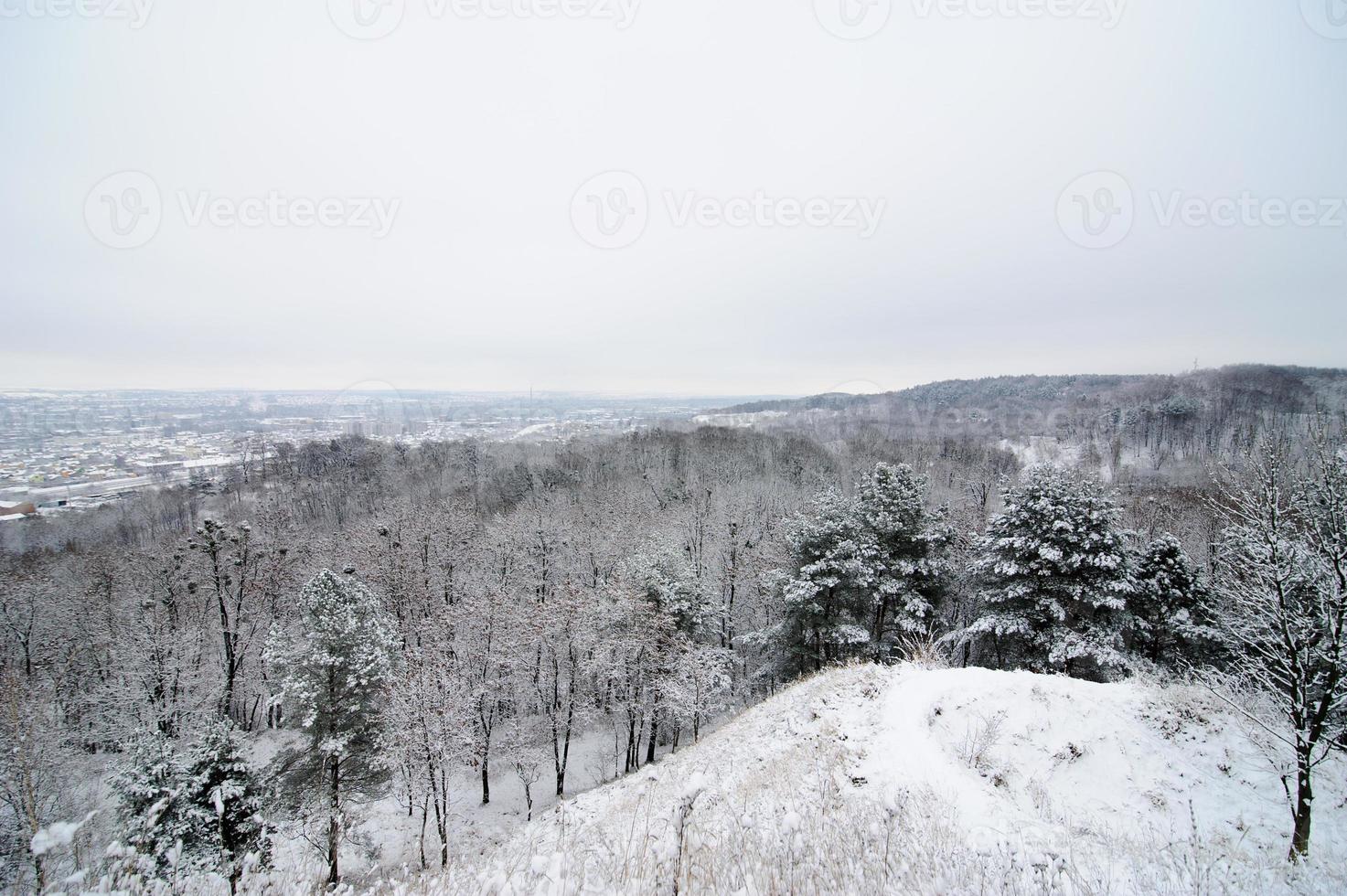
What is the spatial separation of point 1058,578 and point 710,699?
1282 centimetres

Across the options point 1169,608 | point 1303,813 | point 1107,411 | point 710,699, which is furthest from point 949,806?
point 1107,411

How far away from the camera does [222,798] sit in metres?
11.2

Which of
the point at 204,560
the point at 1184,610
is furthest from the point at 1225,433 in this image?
the point at 204,560

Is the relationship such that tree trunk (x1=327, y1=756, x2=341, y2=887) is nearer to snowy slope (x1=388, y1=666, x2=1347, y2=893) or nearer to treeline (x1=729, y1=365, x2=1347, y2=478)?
snowy slope (x1=388, y1=666, x2=1347, y2=893)

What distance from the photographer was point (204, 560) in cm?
2505

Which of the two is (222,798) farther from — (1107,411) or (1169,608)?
(1107,411)

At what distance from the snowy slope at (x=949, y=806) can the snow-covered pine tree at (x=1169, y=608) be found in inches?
287

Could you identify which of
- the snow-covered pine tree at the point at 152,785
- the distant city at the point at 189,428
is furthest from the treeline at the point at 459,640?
the distant city at the point at 189,428

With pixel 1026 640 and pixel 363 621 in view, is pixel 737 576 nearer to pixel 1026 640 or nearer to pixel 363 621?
pixel 1026 640

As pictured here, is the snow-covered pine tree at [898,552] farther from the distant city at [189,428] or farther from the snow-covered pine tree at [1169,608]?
the distant city at [189,428]

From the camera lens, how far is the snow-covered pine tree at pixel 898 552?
1862 cm

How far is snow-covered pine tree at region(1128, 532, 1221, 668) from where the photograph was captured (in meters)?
15.8

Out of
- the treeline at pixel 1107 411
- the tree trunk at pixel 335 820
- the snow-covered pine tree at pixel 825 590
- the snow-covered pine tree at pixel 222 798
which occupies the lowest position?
the tree trunk at pixel 335 820

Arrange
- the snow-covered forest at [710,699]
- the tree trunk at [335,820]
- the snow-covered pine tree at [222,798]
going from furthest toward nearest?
the tree trunk at [335,820] < the snow-covered pine tree at [222,798] < the snow-covered forest at [710,699]
